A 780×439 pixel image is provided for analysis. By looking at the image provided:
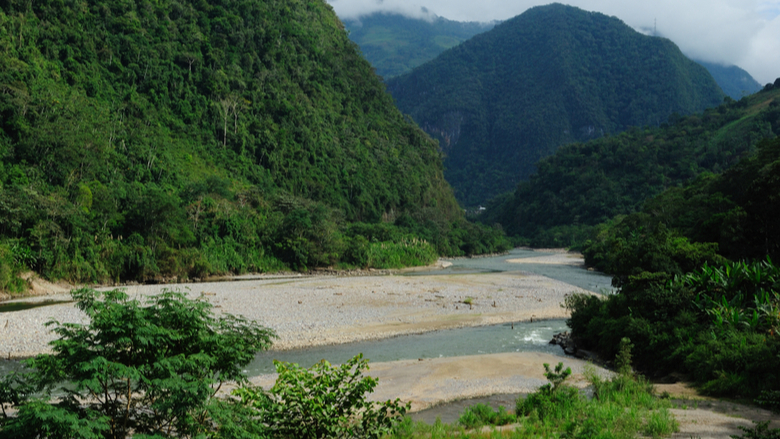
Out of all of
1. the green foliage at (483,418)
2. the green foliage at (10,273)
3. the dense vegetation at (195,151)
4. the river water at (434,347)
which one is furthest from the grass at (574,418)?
the dense vegetation at (195,151)

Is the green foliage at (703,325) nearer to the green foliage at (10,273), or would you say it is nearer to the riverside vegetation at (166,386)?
the riverside vegetation at (166,386)

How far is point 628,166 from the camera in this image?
14112 cm

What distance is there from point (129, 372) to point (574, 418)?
32.0ft

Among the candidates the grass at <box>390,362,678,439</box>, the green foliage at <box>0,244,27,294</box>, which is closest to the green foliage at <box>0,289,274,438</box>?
the grass at <box>390,362,678,439</box>

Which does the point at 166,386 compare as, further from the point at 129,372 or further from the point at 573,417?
the point at 573,417

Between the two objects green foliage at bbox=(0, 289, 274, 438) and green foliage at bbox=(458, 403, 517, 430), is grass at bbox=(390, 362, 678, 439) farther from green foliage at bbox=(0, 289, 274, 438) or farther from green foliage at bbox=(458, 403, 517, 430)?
green foliage at bbox=(0, 289, 274, 438)

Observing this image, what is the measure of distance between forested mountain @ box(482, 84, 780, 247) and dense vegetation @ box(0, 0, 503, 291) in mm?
36296

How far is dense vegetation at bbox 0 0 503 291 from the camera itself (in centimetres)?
4578

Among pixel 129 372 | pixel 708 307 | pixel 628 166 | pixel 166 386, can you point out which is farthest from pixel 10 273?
pixel 628 166

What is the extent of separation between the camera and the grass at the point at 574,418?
34.0 ft

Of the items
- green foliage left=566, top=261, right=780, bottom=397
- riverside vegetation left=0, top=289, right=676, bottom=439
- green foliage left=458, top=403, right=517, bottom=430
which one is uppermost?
riverside vegetation left=0, top=289, right=676, bottom=439

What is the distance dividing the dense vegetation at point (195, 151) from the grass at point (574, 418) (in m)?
36.7

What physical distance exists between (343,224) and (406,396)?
66.5 m

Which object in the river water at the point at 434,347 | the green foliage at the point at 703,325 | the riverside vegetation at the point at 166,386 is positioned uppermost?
the riverside vegetation at the point at 166,386
